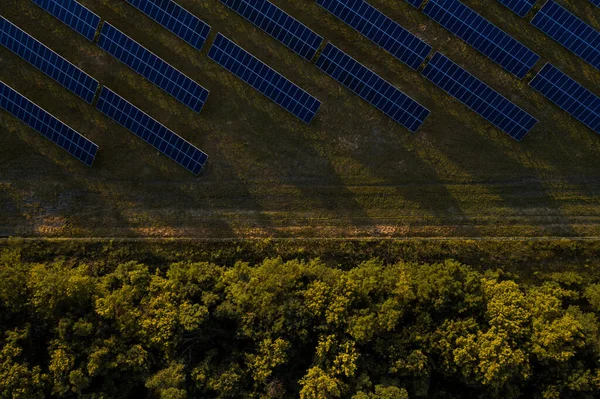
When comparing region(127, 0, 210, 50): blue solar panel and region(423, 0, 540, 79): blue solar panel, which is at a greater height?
region(423, 0, 540, 79): blue solar panel

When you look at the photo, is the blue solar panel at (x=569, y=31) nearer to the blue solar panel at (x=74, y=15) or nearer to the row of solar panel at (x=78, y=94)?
the row of solar panel at (x=78, y=94)

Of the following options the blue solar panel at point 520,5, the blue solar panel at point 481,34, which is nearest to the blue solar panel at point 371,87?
the blue solar panel at point 481,34

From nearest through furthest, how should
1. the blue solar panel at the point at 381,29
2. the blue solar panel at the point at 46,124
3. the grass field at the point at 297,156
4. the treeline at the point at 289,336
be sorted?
the treeline at the point at 289,336 < the blue solar panel at the point at 381,29 < the blue solar panel at the point at 46,124 < the grass field at the point at 297,156

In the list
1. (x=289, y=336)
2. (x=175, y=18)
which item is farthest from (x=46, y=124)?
(x=289, y=336)

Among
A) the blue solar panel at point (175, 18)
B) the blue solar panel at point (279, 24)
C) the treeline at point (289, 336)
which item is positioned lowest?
the treeline at point (289, 336)

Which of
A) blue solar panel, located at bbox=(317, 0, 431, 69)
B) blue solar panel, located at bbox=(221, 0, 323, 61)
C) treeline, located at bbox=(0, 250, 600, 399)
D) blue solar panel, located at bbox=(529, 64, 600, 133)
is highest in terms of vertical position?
blue solar panel, located at bbox=(529, 64, 600, 133)

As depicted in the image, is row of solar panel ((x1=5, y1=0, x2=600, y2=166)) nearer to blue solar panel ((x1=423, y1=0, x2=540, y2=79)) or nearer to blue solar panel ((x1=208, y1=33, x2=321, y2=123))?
blue solar panel ((x1=208, y1=33, x2=321, y2=123))

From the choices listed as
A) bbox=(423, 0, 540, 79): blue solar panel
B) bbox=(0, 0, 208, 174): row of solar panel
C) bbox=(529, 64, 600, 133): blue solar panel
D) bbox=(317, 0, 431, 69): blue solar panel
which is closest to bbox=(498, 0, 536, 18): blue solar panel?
bbox=(423, 0, 540, 79): blue solar panel
